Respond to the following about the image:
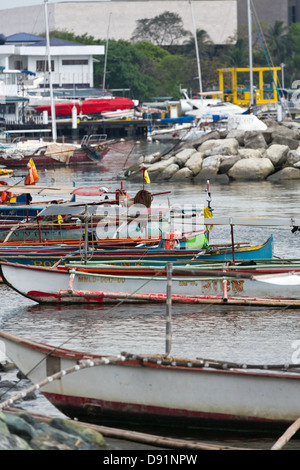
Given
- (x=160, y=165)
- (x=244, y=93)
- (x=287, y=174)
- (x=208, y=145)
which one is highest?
(x=244, y=93)

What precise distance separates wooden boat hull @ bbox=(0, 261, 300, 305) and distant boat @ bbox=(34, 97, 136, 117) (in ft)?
207

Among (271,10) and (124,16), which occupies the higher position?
(271,10)

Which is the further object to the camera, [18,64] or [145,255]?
[18,64]

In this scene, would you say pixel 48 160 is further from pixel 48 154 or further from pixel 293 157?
pixel 293 157

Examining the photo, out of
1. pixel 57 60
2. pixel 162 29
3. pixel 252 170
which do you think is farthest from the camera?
pixel 162 29

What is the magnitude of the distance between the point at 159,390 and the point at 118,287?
8.20m

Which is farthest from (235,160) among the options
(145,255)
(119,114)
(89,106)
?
(119,114)

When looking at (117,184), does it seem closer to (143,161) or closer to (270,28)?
(143,161)

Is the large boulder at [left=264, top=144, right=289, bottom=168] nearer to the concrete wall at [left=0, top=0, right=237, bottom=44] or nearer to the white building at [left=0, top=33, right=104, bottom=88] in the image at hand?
the white building at [left=0, top=33, right=104, bottom=88]

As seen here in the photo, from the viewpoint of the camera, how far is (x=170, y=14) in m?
131

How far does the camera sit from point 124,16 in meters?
132

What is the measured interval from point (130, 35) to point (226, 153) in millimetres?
79469

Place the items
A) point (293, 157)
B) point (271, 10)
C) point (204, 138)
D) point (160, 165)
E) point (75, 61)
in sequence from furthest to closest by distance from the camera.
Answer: point (271, 10), point (75, 61), point (204, 138), point (160, 165), point (293, 157)

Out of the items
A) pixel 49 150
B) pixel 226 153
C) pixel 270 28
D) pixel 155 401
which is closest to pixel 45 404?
pixel 155 401
